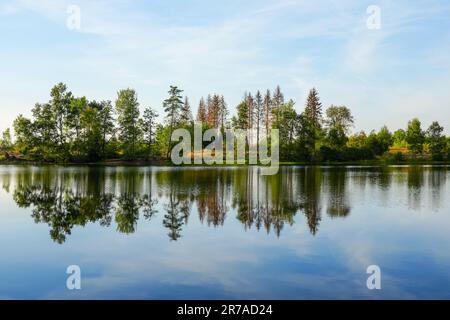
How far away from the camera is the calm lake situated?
11.4 metres

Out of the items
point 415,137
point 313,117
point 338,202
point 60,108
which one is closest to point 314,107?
point 313,117

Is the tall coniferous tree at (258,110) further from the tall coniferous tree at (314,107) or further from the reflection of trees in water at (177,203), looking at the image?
the reflection of trees in water at (177,203)

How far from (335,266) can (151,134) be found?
8330 centimetres

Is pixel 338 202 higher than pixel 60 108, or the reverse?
pixel 60 108

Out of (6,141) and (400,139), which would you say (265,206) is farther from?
(400,139)

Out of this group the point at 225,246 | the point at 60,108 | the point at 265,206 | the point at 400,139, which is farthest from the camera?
the point at 400,139

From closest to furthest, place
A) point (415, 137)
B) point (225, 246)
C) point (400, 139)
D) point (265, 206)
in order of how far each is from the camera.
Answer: point (225, 246) → point (265, 206) → point (415, 137) → point (400, 139)

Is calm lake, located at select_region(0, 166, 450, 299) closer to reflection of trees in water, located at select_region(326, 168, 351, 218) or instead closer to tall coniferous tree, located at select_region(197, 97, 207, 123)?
reflection of trees in water, located at select_region(326, 168, 351, 218)

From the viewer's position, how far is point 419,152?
10950 cm

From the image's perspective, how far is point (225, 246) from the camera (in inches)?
624

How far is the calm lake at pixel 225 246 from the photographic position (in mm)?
11391

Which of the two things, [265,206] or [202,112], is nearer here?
[265,206]

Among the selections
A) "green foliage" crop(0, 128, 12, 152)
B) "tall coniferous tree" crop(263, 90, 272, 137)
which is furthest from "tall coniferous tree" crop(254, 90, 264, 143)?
"green foliage" crop(0, 128, 12, 152)
